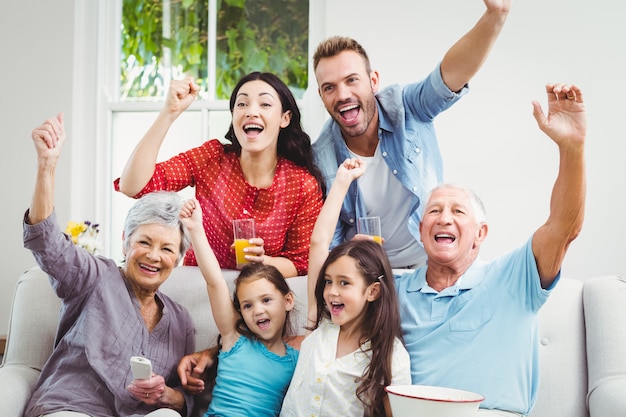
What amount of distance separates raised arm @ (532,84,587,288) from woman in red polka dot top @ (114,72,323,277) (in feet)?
3.37

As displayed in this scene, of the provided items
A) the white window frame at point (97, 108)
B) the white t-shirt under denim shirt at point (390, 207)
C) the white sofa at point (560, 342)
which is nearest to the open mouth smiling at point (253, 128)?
the white t-shirt under denim shirt at point (390, 207)

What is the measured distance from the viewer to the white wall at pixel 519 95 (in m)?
3.66

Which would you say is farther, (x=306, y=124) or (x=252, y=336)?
(x=306, y=124)

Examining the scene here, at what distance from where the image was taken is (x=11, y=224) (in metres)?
3.93

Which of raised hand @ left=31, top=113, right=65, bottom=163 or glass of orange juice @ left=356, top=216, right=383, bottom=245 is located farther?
glass of orange juice @ left=356, top=216, right=383, bottom=245

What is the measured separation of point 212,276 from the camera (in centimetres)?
222

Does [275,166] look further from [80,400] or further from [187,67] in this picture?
[187,67]

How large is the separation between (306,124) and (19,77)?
161 centimetres

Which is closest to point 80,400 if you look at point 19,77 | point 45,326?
point 45,326

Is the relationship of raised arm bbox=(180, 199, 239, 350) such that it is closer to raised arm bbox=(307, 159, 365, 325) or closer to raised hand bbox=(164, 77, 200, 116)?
raised arm bbox=(307, 159, 365, 325)

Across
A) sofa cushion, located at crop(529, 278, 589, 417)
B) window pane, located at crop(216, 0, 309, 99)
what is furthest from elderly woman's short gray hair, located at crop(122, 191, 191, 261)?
window pane, located at crop(216, 0, 309, 99)

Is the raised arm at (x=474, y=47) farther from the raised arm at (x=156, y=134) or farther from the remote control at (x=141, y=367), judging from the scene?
the remote control at (x=141, y=367)

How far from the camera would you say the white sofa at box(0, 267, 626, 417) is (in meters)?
2.12

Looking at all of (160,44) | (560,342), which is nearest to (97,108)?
(160,44)
